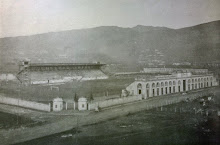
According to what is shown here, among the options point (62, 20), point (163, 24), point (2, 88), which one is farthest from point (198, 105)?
point (2, 88)

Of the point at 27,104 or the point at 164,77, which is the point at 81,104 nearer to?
the point at 27,104

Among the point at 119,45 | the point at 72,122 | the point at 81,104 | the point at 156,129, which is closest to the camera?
the point at 72,122

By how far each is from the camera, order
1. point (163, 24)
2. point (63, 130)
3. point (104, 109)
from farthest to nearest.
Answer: point (163, 24), point (104, 109), point (63, 130)

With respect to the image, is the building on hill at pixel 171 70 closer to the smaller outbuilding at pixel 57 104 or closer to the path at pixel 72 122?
the path at pixel 72 122

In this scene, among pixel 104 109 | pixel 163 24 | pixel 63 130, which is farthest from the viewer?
pixel 163 24

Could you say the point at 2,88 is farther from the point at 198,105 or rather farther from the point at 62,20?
the point at 198,105

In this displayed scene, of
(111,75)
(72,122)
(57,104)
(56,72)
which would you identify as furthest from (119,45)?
(72,122)

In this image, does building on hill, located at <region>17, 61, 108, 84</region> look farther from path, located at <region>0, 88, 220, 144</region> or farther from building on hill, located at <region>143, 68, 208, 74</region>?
building on hill, located at <region>143, 68, 208, 74</region>
